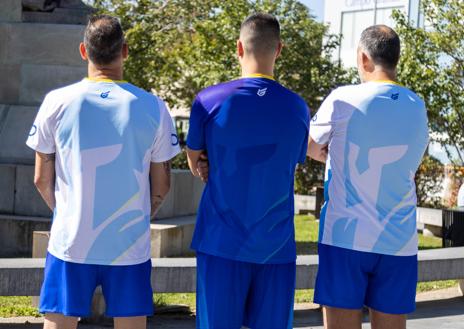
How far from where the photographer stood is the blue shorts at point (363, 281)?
17.3 feet

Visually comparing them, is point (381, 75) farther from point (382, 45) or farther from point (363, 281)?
point (363, 281)

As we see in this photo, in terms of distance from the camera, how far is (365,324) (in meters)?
8.54

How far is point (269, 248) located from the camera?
4.88 m

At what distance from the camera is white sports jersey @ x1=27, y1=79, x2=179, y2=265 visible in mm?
4824

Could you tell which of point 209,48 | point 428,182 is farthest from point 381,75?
point 209,48

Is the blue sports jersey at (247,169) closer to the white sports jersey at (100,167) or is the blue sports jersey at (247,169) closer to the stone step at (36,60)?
the white sports jersey at (100,167)

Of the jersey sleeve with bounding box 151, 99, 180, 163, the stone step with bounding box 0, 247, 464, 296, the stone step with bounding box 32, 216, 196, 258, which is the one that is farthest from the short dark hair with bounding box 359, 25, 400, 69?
the stone step with bounding box 32, 216, 196, 258

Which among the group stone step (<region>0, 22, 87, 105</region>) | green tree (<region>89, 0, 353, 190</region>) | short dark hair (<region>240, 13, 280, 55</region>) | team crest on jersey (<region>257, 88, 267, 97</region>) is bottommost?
team crest on jersey (<region>257, 88, 267, 97</region>)

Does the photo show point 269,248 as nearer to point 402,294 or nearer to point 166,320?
point 402,294

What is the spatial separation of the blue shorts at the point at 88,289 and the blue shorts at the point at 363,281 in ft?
3.32

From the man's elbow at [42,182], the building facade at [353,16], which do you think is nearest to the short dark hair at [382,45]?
the man's elbow at [42,182]

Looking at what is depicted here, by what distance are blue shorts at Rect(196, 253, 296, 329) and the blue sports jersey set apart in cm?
6

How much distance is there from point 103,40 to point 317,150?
52.2 inches

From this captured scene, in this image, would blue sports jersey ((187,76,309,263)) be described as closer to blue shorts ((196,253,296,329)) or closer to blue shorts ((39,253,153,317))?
blue shorts ((196,253,296,329))
